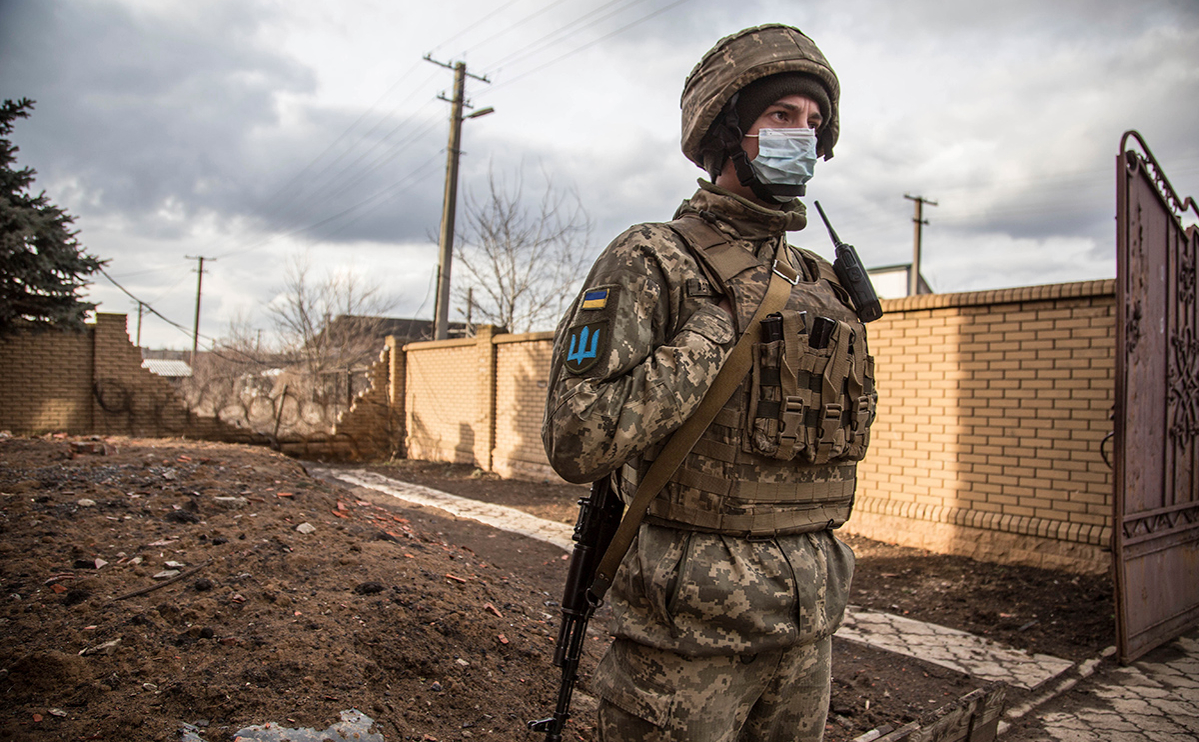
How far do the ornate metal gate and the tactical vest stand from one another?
114 inches

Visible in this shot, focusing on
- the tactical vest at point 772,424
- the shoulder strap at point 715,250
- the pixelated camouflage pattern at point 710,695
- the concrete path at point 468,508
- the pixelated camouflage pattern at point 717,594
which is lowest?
the concrete path at point 468,508

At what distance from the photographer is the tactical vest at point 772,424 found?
1.37m

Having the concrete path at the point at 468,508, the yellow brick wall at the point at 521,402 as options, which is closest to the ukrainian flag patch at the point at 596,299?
the concrete path at the point at 468,508

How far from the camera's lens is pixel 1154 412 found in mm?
3900

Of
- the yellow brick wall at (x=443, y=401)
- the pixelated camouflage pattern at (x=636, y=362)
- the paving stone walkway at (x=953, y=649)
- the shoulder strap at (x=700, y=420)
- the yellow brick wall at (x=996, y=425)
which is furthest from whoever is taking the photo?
the yellow brick wall at (x=443, y=401)

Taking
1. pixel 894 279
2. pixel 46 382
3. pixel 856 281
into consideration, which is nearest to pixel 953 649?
pixel 856 281

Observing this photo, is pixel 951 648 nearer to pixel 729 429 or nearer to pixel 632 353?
pixel 729 429

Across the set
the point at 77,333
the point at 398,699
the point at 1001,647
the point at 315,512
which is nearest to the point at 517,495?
the point at 315,512

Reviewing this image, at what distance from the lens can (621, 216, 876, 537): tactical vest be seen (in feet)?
4.48

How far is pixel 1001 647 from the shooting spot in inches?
154

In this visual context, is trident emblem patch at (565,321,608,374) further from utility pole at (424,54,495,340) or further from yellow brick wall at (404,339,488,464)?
utility pole at (424,54,495,340)

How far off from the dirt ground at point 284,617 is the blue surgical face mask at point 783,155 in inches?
76.5

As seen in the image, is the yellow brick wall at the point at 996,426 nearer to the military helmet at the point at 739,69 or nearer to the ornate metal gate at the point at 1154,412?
the ornate metal gate at the point at 1154,412

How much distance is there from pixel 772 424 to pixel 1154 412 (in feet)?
12.2
